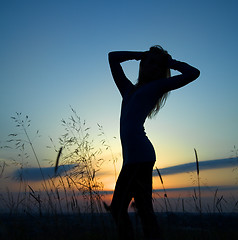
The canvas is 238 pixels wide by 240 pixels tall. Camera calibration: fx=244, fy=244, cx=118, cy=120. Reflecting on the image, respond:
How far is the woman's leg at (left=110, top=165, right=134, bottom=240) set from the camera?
178 cm

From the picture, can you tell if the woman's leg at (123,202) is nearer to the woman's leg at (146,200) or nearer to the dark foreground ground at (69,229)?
the woman's leg at (146,200)

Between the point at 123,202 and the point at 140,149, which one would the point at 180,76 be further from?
the point at 123,202

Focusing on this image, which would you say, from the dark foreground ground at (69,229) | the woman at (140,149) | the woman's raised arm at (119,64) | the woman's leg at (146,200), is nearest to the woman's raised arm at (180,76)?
the woman at (140,149)

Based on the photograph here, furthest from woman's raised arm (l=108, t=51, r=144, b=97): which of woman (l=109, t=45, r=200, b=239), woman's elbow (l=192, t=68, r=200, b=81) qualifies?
woman's elbow (l=192, t=68, r=200, b=81)

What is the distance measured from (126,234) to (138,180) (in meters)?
0.39

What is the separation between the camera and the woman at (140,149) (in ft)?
5.97

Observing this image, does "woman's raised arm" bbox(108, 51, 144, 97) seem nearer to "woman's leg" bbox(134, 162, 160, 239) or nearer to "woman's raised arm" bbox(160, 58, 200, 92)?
"woman's raised arm" bbox(160, 58, 200, 92)

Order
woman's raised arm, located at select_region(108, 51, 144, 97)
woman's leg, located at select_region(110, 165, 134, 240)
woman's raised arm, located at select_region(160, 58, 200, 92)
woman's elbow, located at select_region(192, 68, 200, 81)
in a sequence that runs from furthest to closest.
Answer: woman's raised arm, located at select_region(108, 51, 144, 97)
woman's elbow, located at select_region(192, 68, 200, 81)
woman's raised arm, located at select_region(160, 58, 200, 92)
woman's leg, located at select_region(110, 165, 134, 240)

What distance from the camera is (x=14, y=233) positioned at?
2180 mm

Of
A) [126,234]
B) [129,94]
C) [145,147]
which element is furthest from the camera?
[129,94]

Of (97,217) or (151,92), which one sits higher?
(151,92)

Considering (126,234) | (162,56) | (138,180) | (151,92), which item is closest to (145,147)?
(138,180)

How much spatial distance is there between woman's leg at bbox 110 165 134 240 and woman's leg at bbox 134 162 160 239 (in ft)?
0.22

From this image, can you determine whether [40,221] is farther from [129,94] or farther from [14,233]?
[129,94]
